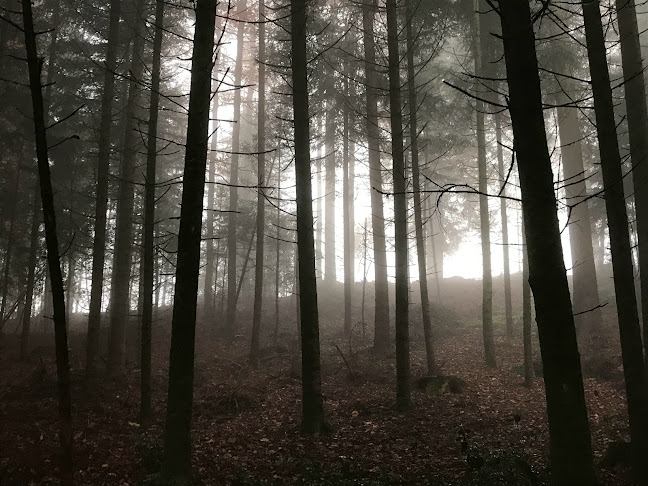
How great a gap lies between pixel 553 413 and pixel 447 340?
14.1 metres

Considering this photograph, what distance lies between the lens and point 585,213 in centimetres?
1526

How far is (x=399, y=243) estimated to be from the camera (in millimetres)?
9219

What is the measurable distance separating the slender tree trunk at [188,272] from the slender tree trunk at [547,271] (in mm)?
3921

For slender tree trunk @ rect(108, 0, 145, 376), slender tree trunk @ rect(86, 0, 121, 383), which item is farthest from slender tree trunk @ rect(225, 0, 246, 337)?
slender tree trunk @ rect(86, 0, 121, 383)

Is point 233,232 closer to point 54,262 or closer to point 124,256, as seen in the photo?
point 124,256

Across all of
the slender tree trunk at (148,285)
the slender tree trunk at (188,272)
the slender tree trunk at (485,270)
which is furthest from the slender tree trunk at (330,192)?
the slender tree trunk at (188,272)

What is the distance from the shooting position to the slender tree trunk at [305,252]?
778 centimetres

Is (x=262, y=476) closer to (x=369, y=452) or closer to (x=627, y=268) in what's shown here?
(x=369, y=452)

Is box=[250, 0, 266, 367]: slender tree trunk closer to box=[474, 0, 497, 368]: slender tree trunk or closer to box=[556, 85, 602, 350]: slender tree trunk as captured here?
box=[474, 0, 497, 368]: slender tree trunk

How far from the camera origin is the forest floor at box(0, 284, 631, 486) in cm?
593

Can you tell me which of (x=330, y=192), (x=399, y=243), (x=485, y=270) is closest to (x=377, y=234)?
(x=485, y=270)

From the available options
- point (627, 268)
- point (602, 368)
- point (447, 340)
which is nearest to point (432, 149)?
point (447, 340)

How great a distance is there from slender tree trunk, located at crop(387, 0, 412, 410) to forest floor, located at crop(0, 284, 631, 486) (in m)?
0.68

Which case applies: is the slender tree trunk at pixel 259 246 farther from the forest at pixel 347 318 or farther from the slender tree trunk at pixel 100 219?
the slender tree trunk at pixel 100 219
